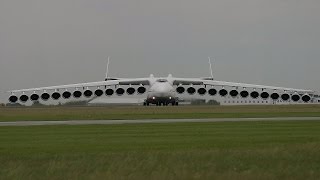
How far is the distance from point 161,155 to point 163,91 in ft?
197

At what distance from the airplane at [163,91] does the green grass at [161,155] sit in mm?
52778

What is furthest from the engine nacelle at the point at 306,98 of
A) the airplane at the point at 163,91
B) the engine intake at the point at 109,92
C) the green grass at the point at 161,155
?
the green grass at the point at 161,155

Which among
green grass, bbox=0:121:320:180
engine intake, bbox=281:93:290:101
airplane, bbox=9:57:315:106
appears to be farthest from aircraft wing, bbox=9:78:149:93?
green grass, bbox=0:121:320:180

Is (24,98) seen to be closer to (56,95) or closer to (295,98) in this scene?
(56,95)

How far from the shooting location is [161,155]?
16.0 metres

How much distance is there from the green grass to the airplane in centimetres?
5278

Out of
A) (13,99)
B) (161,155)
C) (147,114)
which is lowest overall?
(13,99)

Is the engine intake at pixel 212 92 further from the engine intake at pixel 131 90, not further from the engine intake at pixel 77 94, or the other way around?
the engine intake at pixel 77 94

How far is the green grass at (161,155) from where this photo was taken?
42.2ft

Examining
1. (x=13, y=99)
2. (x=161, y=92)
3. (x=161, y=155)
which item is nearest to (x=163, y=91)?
(x=161, y=92)

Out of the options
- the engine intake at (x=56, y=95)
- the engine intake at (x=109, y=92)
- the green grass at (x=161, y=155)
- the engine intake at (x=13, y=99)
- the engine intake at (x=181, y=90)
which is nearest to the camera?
the green grass at (x=161, y=155)

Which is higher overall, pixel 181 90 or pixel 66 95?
pixel 66 95

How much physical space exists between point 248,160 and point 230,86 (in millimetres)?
69136

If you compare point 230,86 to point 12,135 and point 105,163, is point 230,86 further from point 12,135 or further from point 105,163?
point 105,163
